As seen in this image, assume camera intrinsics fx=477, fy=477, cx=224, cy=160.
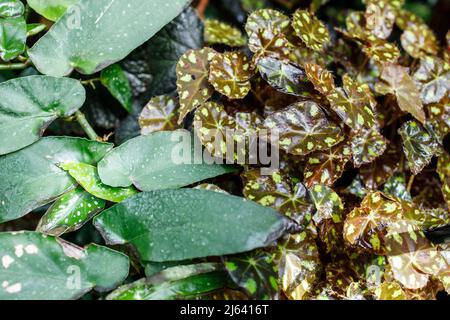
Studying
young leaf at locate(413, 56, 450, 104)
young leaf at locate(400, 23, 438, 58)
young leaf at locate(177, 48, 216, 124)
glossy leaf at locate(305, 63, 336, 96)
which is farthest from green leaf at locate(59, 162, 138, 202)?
young leaf at locate(400, 23, 438, 58)

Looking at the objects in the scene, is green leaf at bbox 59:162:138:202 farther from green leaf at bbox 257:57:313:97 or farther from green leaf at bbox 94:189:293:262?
green leaf at bbox 257:57:313:97

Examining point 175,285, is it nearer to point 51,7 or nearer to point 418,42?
point 51,7

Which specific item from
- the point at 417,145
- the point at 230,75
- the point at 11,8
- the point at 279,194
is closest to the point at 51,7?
the point at 11,8

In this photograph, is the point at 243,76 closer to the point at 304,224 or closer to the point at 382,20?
the point at 304,224

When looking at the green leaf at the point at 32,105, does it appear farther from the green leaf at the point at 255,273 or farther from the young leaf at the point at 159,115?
the green leaf at the point at 255,273

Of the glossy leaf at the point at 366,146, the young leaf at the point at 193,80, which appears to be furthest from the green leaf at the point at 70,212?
the glossy leaf at the point at 366,146

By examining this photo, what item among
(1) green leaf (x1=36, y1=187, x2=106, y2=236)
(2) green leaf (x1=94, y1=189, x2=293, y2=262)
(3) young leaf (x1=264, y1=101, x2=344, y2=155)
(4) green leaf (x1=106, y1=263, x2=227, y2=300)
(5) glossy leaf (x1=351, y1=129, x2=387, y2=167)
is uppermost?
(3) young leaf (x1=264, y1=101, x2=344, y2=155)
